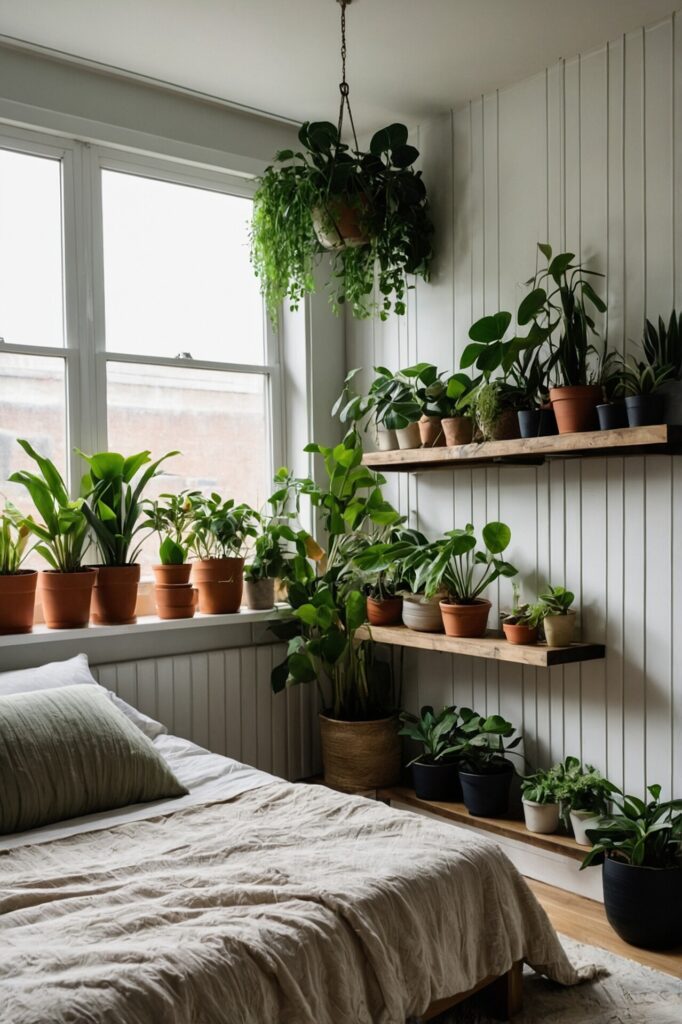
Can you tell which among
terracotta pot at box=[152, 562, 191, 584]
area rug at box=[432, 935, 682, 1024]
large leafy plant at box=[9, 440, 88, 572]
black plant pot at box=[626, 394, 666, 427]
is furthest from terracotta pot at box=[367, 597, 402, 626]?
area rug at box=[432, 935, 682, 1024]

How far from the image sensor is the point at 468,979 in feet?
6.81

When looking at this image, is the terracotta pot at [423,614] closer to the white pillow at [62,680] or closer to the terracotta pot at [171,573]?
the terracotta pot at [171,573]

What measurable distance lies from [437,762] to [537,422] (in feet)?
4.22

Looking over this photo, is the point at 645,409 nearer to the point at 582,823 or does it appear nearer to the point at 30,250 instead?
the point at 582,823

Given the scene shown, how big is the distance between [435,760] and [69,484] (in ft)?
5.41

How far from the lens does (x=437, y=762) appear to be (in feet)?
11.1

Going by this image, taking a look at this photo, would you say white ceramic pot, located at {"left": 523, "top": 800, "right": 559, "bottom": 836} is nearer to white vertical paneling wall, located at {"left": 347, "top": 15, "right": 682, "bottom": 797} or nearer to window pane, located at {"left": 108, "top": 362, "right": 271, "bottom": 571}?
white vertical paneling wall, located at {"left": 347, "top": 15, "right": 682, "bottom": 797}

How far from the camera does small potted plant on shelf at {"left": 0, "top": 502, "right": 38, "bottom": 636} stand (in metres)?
2.99

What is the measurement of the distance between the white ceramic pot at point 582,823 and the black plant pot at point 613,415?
119 centimetres

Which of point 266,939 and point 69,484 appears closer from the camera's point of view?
point 266,939

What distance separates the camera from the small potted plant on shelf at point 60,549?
9.97 feet

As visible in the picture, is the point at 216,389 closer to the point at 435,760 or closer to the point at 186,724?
the point at 186,724

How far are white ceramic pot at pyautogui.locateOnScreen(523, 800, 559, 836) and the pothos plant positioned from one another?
1.80 metres

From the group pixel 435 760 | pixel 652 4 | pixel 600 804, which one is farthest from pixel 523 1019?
pixel 652 4
